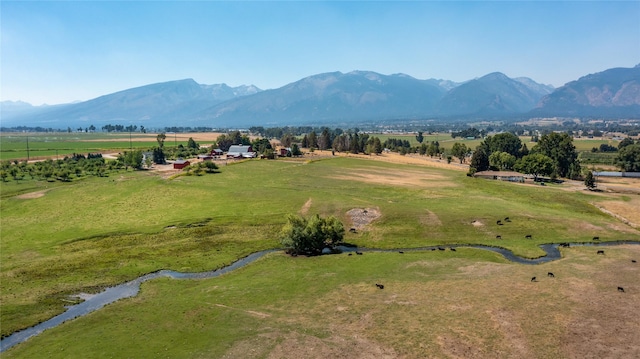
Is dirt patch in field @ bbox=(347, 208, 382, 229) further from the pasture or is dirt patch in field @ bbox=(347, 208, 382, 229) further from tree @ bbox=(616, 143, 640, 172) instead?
tree @ bbox=(616, 143, 640, 172)

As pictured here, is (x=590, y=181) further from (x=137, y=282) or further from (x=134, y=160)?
(x=134, y=160)

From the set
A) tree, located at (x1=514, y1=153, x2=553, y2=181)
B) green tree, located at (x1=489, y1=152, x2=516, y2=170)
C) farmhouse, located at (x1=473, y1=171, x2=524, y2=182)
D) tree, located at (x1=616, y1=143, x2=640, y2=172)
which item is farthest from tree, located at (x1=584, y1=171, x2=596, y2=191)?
tree, located at (x1=616, y1=143, x2=640, y2=172)

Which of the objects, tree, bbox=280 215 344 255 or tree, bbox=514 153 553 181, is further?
tree, bbox=514 153 553 181

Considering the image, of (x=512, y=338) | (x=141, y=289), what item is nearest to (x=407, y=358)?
(x=512, y=338)

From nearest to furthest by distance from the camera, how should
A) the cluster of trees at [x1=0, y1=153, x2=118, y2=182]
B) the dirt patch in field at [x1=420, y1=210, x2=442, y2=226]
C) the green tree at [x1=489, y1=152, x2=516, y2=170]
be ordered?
the dirt patch in field at [x1=420, y1=210, x2=442, y2=226] < the cluster of trees at [x1=0, y1=153, x2=118, y2=182] < the green tree at [x1=489, y1=152, x2=516, y2=170]

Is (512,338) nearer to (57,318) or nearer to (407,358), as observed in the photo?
(407,358)
